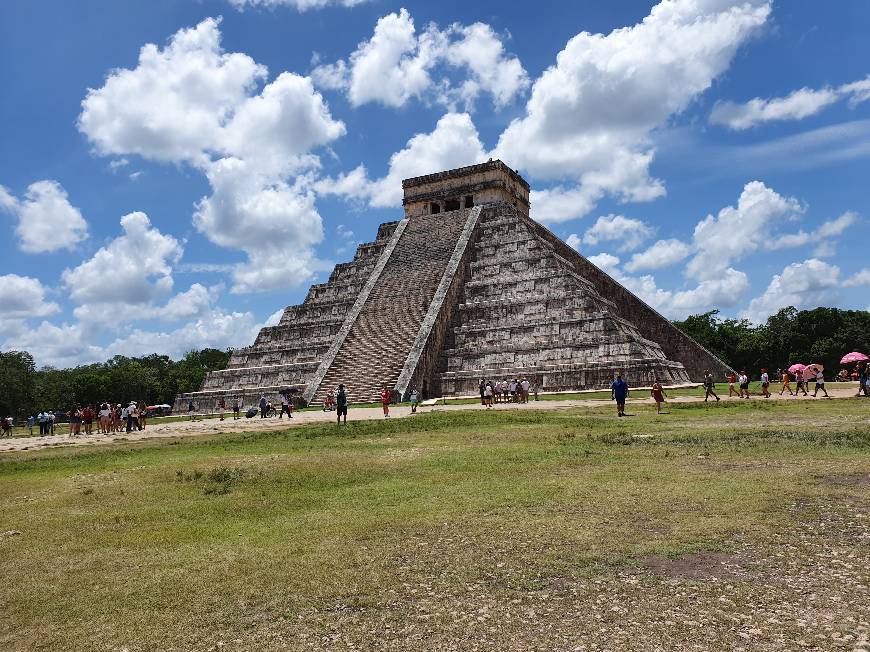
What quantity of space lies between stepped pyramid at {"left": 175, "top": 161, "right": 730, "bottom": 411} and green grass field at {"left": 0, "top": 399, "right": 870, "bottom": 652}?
53.9 ft

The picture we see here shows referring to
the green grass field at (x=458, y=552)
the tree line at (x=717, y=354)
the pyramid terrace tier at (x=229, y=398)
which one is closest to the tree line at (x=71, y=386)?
the tree line at (x=717, y=354)

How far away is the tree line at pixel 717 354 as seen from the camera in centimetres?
4834

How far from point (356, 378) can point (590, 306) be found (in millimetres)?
10392

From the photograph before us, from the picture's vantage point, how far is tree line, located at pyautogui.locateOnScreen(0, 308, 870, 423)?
4834cm

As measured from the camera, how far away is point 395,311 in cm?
Result: 3123

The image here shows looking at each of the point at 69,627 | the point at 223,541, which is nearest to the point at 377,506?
A: the point at 223,541

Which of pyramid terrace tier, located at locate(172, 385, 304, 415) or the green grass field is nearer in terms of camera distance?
the green grass field

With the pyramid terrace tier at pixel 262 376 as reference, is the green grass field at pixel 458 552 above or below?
below

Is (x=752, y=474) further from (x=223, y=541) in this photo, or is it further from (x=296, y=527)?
(x=223, y=541)

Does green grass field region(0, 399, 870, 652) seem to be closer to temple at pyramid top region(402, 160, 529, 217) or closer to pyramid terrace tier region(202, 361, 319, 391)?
pyramid terrace tier region(202, 361, 319, 391)

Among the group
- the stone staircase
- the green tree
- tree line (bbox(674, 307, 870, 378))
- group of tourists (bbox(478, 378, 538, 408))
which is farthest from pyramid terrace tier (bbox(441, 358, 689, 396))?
the green tree

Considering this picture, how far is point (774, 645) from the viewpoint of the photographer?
3383 millimetres

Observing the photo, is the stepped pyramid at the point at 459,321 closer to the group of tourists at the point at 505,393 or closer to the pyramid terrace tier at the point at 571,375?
the pyramid terrace tier at the point at 571,375

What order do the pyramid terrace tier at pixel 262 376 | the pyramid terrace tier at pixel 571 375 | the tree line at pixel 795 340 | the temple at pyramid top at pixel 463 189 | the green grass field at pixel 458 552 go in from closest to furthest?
the green grass field at pixel 458 552 → the pyramid terrace tier at pixel 571 375 → the pyramid terrace tier at pixel 262 376 → the temple at pyramid top at pixel 463 189 → the tree line at pixel 795 340
